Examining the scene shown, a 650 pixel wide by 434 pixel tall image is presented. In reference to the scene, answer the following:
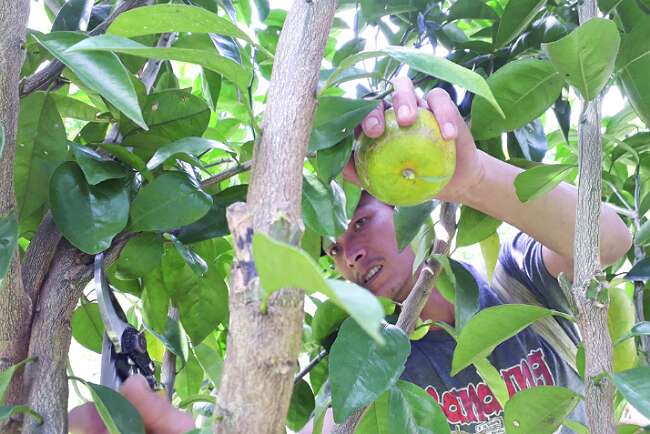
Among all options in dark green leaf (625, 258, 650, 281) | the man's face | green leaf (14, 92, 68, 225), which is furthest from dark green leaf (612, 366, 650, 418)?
the man's face

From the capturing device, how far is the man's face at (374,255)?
4.34 ft

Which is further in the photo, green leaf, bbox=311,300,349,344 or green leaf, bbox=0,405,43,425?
green leaf, bbox=311,300,349,344

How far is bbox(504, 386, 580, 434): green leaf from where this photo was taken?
0.60 meters

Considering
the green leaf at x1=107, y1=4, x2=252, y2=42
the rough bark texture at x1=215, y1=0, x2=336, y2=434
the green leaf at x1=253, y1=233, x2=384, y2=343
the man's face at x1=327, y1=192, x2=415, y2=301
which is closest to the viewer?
the green leaf at x1=253, y1=233, x2=384, y2=343

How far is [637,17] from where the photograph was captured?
35.4 inches

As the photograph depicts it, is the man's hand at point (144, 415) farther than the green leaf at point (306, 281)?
Yes

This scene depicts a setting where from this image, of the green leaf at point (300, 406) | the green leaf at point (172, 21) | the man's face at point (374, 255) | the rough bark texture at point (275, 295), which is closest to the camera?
the rough bark texture at point (275, 295)

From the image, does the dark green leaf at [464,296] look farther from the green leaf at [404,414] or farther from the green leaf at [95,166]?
the green leaf at [95,166]

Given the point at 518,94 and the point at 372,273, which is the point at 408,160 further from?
the point at 372,273


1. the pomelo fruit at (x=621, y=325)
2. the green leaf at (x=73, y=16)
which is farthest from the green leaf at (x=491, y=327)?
the green leaf at (x=73, y=16)

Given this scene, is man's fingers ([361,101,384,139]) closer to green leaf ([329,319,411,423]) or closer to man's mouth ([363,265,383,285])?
green leaf ([329,319,411,423])

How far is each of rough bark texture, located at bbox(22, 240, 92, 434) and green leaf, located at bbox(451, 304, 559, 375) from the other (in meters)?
0.32

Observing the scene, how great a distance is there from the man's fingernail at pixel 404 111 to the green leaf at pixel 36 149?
314mm

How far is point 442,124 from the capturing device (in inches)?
27.4
